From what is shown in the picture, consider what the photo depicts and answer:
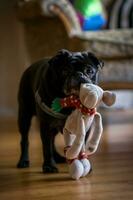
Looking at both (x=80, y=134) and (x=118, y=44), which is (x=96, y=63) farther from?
(x=118, y=44)

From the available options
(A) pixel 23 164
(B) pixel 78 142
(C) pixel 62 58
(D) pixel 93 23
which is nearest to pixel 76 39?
(D) pixel 93 23

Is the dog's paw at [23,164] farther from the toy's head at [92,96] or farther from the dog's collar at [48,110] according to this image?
the toy's head at [92,96]

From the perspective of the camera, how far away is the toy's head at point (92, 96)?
1372mm

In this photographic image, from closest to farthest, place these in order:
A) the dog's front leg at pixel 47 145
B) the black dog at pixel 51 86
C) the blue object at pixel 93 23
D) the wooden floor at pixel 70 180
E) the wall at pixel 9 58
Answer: the wooden floor at pixel 70 180, the black dog at pixel 51 86, the dog's front leg at pixel 47 145, the blue object at pixel 93 23, the wall at pixel 9 58

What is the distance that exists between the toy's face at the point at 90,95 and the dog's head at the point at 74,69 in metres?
0.03

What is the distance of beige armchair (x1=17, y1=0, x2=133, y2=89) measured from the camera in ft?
8.35

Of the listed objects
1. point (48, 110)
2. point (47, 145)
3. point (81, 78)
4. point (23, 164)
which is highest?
point (81, 78)

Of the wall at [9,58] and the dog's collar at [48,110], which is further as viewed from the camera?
the wall at [9,58]

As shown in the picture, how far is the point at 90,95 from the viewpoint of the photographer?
1.37 metres

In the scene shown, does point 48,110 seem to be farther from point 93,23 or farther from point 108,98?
point 93,23

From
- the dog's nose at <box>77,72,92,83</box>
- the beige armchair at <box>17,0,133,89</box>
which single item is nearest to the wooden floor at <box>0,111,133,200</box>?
the dog's nose at <box>77,72,92,83</box>

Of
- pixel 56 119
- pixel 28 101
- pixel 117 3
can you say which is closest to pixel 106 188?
pixel 56 119

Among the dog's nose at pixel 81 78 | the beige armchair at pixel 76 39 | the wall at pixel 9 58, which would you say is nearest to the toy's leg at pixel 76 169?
the dog's nose at pixel 81 78

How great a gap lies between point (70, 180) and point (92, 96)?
27 centimetres
